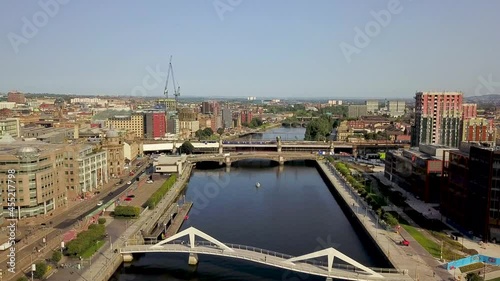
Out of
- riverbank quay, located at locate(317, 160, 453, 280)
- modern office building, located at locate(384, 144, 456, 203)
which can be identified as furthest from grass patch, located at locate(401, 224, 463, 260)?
modern office building, located at locate(384, 144, 456, 203)

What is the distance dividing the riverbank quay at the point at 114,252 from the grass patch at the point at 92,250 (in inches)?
13.1

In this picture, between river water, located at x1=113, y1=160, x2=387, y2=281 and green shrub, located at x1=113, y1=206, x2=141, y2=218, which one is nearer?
river water, located at x1=113, y1=160, x2=387, y2=281

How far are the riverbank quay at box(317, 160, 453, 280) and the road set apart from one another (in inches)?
733

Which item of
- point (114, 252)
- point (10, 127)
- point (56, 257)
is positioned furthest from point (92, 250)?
point (10, 127)

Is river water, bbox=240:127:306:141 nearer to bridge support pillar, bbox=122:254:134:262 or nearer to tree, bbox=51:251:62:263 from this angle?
bridge support pillar, bbox=122:254:134:262

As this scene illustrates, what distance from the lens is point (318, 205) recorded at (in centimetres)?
4103

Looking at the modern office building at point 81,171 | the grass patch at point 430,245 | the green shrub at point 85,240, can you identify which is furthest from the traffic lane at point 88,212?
the grass patch at point 430,245

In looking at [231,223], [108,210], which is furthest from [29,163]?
[231,223]

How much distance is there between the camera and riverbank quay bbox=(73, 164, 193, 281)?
22.2 m

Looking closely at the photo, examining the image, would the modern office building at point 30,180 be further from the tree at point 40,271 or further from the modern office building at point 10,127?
Result: the modern office building at point 10,127

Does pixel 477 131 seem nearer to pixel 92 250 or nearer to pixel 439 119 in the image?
pixel 439 119

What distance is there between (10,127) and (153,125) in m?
29.5

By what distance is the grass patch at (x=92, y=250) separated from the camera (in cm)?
2440

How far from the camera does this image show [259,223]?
34.7 meters
